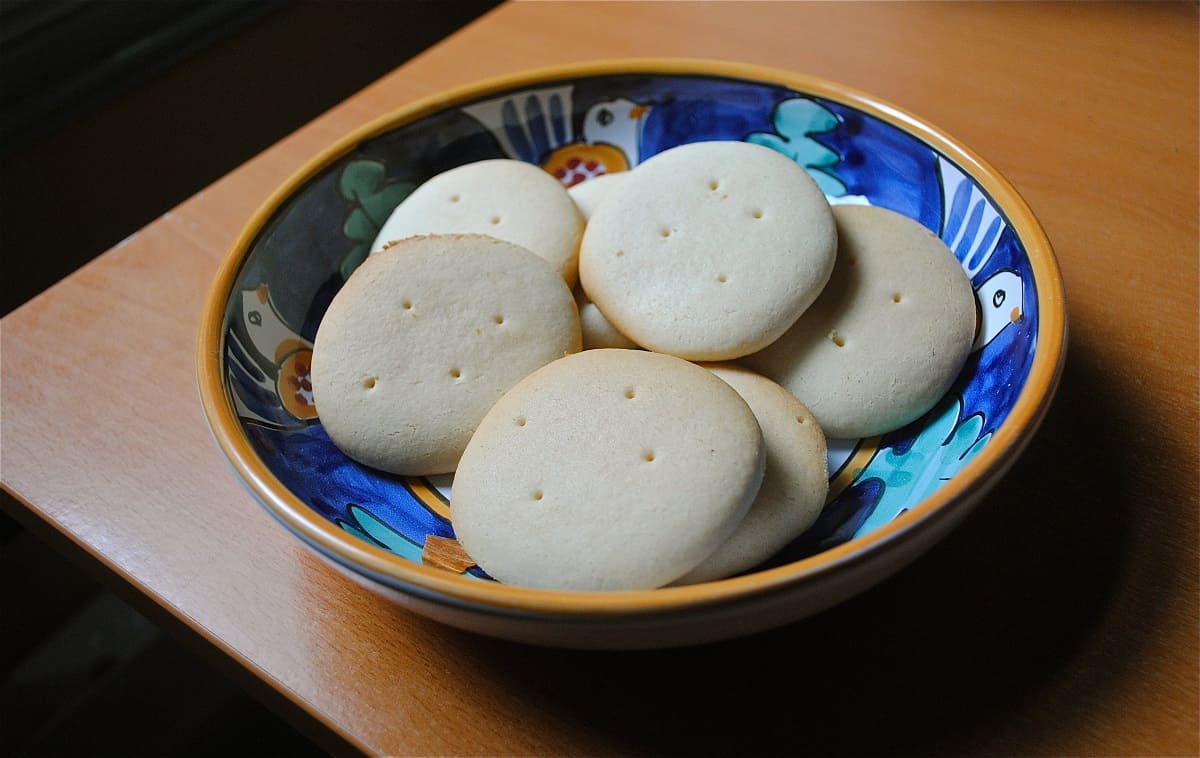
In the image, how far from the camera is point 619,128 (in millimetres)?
593

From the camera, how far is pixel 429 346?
44cm

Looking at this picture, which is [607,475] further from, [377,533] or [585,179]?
[585,179]

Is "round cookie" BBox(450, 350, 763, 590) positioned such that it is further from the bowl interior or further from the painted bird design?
the painted bird design

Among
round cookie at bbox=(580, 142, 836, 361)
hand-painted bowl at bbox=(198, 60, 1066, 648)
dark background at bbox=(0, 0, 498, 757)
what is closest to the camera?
hand-painted bowl at bbox=(198, 60, 1066, 648)

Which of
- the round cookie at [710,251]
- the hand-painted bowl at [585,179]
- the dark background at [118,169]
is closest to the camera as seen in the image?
the hand-painted bowl at [585,179]

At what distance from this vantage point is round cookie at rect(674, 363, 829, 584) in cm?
37

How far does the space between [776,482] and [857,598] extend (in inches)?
2.5

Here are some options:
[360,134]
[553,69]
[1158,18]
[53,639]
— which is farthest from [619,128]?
[53,639]

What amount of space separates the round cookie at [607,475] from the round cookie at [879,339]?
7 cm

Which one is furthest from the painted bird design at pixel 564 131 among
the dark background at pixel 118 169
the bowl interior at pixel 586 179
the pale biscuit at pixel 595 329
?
the dark background at pixel 118 169

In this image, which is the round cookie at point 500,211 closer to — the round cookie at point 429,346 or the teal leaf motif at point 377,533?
the round cookie at point 429,346

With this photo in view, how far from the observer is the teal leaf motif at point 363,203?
1.77 ft

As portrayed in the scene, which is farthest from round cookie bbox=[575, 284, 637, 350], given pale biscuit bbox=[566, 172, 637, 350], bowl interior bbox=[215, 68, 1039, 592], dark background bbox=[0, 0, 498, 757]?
dark background bbox=[0, 0, 498, 757]

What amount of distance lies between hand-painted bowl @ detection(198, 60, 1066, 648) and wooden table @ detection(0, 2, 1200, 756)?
5 cm
